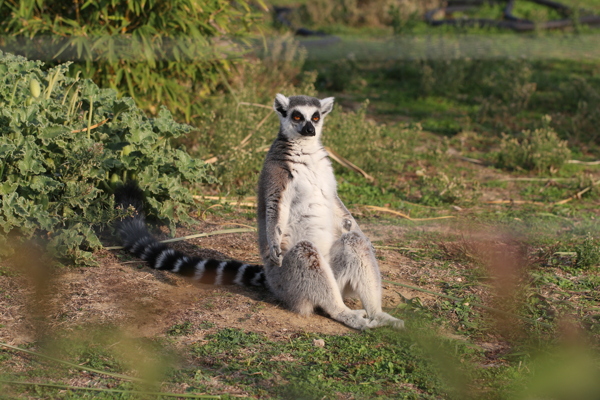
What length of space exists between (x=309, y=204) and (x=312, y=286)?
577mm

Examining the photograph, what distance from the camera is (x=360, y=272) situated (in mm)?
3711

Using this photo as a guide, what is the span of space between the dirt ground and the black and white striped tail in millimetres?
52

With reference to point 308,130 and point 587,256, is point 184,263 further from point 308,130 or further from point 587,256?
point 587,256

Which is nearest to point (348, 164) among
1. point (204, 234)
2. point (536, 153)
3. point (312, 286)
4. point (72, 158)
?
point (536, 153)

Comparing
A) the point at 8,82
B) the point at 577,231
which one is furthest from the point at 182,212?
the point at 577,231

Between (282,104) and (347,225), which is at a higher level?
(282,104)

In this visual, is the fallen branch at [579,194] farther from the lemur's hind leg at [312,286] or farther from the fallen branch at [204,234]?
the lemur's hind leg at [312,286]

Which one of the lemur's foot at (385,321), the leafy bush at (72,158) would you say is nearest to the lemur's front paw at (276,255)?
the lemur's foot at (385,321)

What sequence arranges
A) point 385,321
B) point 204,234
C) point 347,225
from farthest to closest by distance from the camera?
point 204,234 → point 347,225 → point 385,321

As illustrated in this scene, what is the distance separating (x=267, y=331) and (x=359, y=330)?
50 cm

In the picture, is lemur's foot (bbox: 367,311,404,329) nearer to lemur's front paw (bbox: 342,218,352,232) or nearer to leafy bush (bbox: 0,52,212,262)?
lemur's front paw (bbox: 342,218,352,232)

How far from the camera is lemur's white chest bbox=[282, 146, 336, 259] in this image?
394 centimetres

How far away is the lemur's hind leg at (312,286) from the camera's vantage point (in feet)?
11.9

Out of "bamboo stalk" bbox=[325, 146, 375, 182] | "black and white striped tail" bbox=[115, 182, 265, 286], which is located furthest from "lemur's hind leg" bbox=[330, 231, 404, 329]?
"bamboo stalk" bbox=[325, 146, 375, 182]
